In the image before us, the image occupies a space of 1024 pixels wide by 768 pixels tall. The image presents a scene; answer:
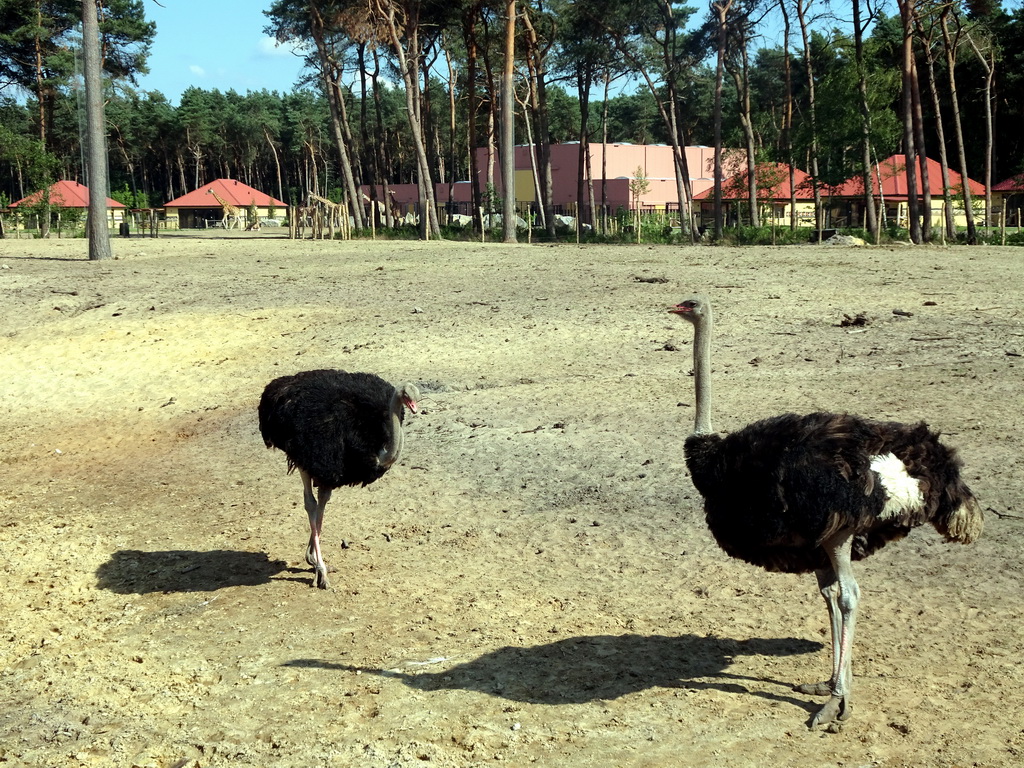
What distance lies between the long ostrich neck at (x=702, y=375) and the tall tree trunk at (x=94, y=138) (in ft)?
64.8

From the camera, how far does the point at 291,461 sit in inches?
262

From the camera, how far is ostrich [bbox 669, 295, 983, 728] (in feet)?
14.5

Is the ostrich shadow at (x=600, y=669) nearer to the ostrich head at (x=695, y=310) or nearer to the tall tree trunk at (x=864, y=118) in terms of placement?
the ostrich head at (x=695, y=310)

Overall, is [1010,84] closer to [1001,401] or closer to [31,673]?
[1001,401]

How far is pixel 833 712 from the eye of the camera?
14.7 ft

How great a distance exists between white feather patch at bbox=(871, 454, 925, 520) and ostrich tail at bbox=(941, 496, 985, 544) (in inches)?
8.9

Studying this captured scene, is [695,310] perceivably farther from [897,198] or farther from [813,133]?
[897,198]


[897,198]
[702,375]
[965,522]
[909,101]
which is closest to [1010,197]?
[897,198]

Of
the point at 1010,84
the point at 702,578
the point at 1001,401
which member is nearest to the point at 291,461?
the point at 702,578

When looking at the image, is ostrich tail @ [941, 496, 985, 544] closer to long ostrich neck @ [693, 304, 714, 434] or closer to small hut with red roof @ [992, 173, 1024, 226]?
long ostrich neck @ [693, 304, 714, 434]

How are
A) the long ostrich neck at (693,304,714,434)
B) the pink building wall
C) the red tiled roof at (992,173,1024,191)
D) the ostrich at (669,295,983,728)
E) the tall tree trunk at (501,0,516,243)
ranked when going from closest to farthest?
the ostrich at (669,295,983,728), the long ostrich neck at (693,304,714,434), the tall tree trunk at (501,0,516,243), the red tiled roof at (992,173,1024,191), the pink building wall

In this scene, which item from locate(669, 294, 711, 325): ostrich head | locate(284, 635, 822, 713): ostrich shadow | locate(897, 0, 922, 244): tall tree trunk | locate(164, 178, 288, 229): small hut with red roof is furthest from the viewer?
locate(164, 178, 288, 229): small hut with red roof

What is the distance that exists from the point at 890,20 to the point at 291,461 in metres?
46.5

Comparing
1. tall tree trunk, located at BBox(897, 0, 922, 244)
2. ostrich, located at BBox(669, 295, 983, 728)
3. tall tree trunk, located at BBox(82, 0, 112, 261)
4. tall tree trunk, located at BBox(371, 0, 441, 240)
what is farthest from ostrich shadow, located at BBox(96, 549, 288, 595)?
tall tree trunk, located at BBox(371, 0, 441, 240)
